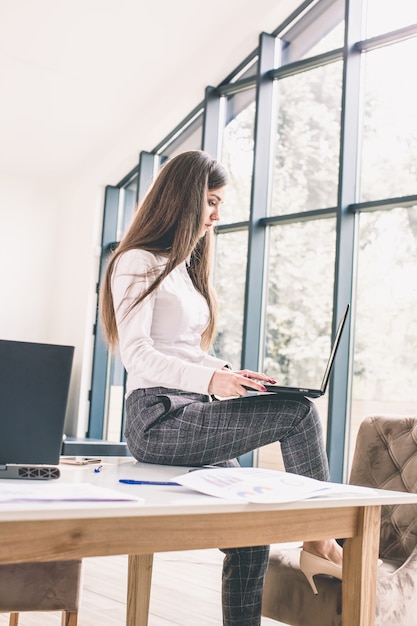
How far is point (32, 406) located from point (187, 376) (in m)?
0.48

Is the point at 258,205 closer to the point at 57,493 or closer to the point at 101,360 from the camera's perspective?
the point at 101,360

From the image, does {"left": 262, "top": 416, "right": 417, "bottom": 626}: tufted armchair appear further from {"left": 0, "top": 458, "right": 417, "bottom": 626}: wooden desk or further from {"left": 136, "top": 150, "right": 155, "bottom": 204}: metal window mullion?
{"left": 136, "top": 150, "right": 155, "bottom": 204}: metal window mullion

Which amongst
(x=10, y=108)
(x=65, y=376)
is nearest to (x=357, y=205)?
(x=10, y=108)

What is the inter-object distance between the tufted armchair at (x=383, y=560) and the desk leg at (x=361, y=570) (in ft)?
1.42

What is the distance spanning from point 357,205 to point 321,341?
2.79ft

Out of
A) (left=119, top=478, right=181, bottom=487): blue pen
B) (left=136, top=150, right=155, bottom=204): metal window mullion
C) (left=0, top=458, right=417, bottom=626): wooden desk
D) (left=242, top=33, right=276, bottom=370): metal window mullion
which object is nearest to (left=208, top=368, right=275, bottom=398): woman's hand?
(left=0, top=458, right=417, bottom=626): wooden desk

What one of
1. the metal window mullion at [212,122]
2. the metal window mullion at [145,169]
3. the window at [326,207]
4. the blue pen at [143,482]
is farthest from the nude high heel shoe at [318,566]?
the metal window mullion at [145,169]

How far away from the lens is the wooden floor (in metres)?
2.84

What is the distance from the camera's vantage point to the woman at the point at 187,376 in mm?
1597

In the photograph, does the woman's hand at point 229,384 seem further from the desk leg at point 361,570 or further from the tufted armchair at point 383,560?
the tufted armchair at point 383,560

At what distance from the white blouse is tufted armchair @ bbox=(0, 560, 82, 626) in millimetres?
458

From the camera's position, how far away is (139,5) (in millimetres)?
5105

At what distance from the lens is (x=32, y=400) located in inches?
Result: 49.4

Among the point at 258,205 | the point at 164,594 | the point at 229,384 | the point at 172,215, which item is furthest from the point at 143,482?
the point at 258,205
